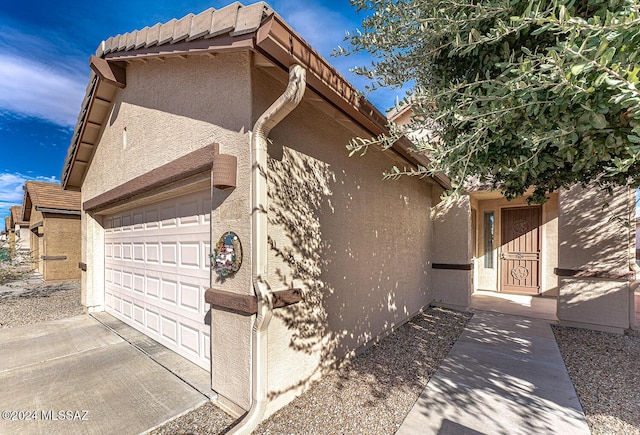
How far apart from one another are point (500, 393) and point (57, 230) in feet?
51.3

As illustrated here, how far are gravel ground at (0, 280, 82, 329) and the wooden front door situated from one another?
1160cm

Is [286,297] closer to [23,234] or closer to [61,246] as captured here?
[61,246]

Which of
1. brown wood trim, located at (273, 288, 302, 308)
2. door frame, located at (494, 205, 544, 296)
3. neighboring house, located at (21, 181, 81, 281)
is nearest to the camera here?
brown wood trim, located at (273, 288, 302, 308)

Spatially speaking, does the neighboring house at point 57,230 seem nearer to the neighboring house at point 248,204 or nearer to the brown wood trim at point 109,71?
the neighboring house at point 248,204

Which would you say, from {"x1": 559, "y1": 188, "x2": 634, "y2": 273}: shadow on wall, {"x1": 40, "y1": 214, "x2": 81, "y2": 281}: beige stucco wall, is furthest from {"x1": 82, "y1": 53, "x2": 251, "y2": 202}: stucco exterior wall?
{"x1": 40, "y1": 214, "x2": 81, "y2": 281}: beige stucco wall

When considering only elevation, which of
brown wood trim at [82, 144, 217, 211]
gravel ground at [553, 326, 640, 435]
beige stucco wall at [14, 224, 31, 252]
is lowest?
gravel ground at [553, 326, 640, 435]

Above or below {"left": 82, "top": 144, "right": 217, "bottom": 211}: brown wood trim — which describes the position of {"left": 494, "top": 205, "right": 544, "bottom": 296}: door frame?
below

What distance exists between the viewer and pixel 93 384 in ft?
11.6

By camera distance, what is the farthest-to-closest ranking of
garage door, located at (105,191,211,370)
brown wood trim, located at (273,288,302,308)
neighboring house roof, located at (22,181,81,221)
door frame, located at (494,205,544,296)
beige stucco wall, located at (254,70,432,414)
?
neighboring house roof, located at (22,181,81,221) < door frame, located at (494,205,544,296) < garage door, located at (105,191,211,370) < beige stucco wall, located at (254,70,432,414) < brown wood trim, located at (273,288,302,308)

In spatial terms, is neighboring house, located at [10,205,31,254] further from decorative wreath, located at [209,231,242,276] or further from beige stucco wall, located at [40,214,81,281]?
decorative wreath, located at [209,231,242,276]

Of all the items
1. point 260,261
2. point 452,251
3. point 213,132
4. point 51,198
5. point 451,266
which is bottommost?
point 451,266

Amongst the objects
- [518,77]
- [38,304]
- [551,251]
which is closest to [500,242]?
[551,251]

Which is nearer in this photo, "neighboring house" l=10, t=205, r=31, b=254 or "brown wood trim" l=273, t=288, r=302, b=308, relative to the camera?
"brown wood trim" l=273, t=288, r=302, b=308

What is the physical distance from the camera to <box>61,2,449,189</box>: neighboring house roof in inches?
101
